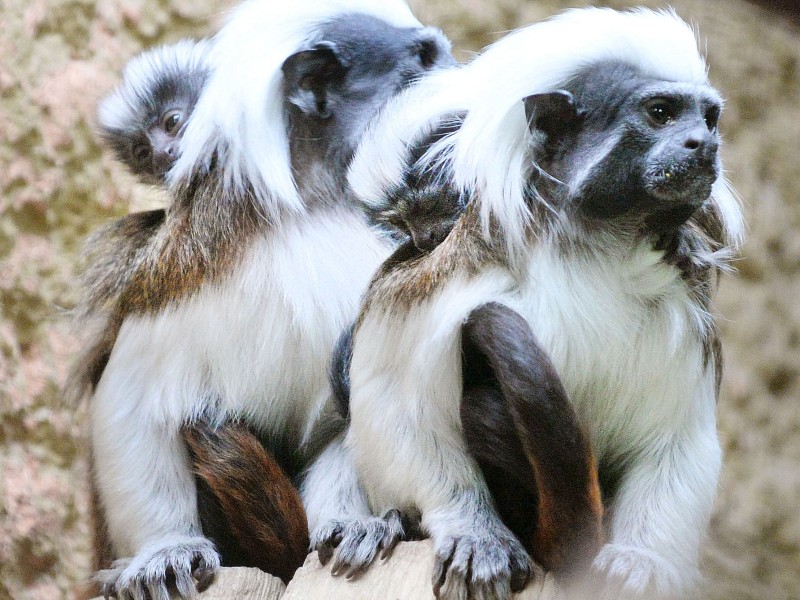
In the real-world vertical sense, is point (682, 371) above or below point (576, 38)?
below

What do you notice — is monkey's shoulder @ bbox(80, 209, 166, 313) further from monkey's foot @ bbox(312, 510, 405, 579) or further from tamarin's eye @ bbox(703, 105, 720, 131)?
tamarin's eye @ bbox(703, 105, 720, 131)

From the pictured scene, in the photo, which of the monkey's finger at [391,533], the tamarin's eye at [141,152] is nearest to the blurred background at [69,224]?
the tamarin's eye at [141,152]

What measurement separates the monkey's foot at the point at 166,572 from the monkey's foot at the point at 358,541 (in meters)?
0.27

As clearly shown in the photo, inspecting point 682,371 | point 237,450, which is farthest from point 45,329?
point 682,371

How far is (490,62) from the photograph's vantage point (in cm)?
199

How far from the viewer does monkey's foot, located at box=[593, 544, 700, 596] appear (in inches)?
67.4

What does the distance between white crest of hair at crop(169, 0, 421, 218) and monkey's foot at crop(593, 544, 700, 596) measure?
39.0 inches

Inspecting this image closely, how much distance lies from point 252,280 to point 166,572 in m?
0.61

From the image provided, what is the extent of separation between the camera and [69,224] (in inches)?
140

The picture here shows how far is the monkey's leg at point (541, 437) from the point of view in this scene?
1.73 m

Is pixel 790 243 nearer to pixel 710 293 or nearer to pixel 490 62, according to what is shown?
pixel 710 293

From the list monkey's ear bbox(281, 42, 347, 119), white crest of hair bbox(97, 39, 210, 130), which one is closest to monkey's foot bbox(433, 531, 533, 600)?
monkey's ear bbox(281, 42, 347, 119)

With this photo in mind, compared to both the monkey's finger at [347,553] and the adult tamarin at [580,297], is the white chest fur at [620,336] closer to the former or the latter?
the adult tamarin at [580,297]

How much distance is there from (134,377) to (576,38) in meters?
1.18
